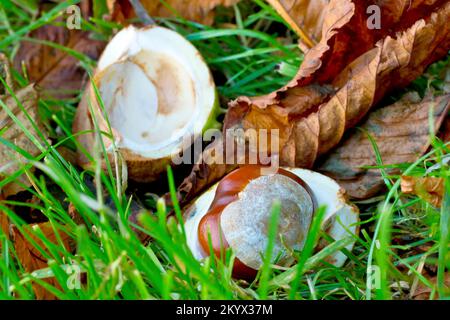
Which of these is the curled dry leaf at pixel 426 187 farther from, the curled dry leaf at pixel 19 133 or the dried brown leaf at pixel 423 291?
the curled dry leaf at pixel 19 133

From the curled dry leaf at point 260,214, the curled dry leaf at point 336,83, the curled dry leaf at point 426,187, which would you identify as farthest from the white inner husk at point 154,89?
the curled dry leaf at point 426,187

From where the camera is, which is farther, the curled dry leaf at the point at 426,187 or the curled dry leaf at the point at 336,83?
the curled dry leaf at the point at 336,83

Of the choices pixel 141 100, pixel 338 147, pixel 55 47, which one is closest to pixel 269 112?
pixel 338 147

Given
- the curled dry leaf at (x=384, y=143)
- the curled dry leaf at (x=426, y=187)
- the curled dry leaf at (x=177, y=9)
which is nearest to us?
the curled dry leaf at (x=426, y=187)

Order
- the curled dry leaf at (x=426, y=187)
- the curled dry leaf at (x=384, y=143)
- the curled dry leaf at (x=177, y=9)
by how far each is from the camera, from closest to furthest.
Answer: the curled dry leaf at (x=426, y=187)
the curled dry leaf at (x=384, y=143)
the curled dry leaf at (x=177, y=9)

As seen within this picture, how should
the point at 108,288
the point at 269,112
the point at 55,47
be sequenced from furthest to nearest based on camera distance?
the point at 55,47, the point at 269,112, the point at 108,288

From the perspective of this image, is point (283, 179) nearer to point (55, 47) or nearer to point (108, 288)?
point (108, 288)
